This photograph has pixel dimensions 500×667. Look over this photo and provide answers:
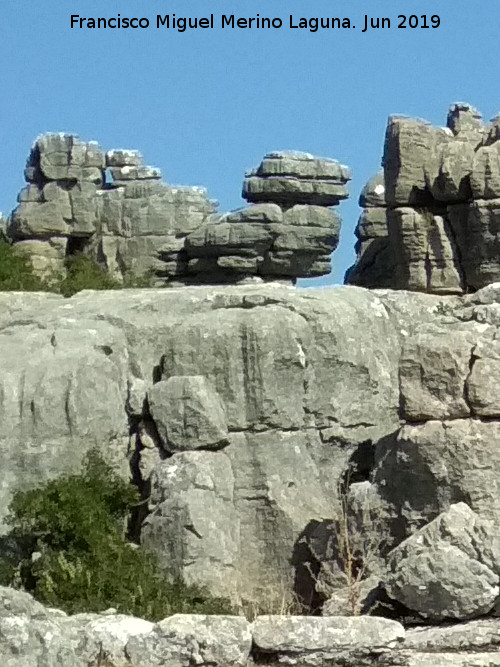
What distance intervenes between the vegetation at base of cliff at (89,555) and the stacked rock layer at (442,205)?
9.22 meters

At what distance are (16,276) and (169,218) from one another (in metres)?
14.3

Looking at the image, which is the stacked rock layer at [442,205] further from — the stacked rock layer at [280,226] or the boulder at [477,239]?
the stacked rock layer at [280,226]

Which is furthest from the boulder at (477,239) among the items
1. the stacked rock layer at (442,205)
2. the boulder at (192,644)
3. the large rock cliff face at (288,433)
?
the boulder at (192,644)

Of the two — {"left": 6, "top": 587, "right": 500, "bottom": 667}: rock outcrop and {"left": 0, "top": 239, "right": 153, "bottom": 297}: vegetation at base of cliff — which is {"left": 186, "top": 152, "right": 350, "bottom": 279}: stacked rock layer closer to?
{"left": 0, "top": 239, "right": 153, "bottom": 297}: vegetation at base of cliff

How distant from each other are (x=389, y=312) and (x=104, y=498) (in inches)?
125

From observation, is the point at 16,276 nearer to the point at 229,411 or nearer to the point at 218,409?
the point at 229,411

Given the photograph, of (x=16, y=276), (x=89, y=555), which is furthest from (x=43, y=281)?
(x=89, y=555)

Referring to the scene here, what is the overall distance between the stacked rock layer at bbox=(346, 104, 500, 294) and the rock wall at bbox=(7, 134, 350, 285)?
1112cm

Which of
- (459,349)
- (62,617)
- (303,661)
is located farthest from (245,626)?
(459,349)

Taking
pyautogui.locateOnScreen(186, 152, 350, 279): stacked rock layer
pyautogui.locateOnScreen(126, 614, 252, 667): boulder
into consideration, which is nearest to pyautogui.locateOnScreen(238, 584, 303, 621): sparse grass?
pyautogui.locateOnScreen(126, 614, 252, 667): boulder

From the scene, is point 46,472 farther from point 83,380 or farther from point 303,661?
point 303,661

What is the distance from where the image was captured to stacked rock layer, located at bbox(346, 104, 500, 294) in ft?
67.3

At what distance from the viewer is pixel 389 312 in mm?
13906

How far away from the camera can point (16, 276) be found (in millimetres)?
20094
